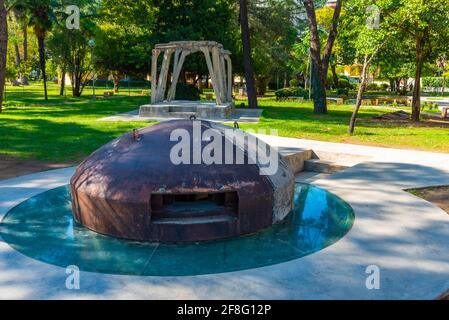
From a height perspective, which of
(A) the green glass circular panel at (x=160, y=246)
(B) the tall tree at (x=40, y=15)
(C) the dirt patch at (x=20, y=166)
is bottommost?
(A) the green glass circular panel at (x=160, y=246)

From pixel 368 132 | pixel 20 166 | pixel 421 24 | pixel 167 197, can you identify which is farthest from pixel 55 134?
pixel 421 24

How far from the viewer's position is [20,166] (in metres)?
10.8

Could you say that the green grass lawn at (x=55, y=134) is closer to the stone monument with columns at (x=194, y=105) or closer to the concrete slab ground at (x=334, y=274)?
the stone monument with columns at (x=194, y=105)

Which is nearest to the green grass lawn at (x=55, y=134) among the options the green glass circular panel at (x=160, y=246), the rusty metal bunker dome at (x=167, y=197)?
the green glass circular panel at (x=160, y=246)

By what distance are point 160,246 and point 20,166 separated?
669 centimetres

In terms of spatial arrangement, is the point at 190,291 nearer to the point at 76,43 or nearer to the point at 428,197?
the point at 428,197

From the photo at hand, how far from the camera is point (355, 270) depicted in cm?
482

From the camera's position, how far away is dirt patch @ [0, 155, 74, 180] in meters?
10.1

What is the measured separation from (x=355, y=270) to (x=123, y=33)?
30.0 metres

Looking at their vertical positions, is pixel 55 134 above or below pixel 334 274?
above

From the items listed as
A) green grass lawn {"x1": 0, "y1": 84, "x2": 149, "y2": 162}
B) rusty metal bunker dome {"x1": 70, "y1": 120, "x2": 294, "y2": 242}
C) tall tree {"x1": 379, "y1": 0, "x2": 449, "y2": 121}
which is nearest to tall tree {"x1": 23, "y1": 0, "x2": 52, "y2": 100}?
green grass lawn {"x1": 0, "y1": 84, "x2": 149, "y2": 162}

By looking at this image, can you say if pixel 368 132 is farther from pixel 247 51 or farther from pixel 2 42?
pixel 2 42

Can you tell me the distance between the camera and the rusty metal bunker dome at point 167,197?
5797 millimetres

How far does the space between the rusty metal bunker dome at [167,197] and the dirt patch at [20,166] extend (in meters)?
4.23
